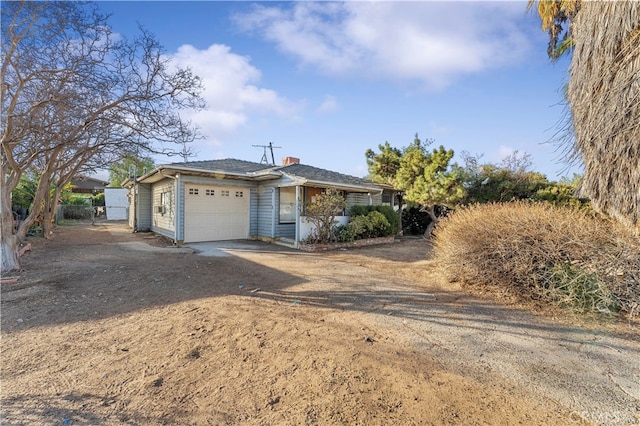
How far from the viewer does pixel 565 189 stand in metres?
12.1

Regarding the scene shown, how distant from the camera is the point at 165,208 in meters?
13.0

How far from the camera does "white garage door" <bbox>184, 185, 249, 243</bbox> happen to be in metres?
11.4

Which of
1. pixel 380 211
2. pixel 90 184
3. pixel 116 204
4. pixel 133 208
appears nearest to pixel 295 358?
pixel 380 211

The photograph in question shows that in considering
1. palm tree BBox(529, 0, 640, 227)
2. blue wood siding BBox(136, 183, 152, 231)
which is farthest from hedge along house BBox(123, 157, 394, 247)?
A: palm tree BBox(529, 0, 640, 227)

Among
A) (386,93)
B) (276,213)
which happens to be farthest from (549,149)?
(276,213)

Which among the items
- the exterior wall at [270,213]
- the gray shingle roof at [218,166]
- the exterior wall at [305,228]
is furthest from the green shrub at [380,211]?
the gray shingle roof at [218,166]

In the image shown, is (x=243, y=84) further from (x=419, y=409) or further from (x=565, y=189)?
(x=565, y=189)

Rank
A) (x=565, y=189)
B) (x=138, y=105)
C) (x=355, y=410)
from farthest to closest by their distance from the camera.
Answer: (x=565, y=189)
(x=138, y=105)
(x=355, y=410)

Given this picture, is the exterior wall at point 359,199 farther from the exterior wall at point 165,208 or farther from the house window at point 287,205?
the exterior wall at point 165,208

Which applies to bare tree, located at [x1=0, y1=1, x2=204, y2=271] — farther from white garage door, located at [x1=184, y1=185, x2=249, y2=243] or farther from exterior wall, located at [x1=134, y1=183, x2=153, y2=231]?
exterior wall, located at [x1=134, y1=183, x2=153, y2=231]

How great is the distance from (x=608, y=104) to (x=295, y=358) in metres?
6.20

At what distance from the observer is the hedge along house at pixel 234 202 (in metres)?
11.1

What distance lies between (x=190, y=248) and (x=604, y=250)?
34.9 feet

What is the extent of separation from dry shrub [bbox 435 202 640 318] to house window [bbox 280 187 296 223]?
7.44m
